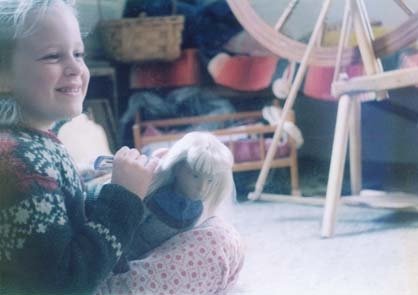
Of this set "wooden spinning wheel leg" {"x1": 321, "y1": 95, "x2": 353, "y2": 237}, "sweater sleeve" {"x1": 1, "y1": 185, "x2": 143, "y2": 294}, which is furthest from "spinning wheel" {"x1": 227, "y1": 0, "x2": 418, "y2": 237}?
"sweater sleeve" {"x1": 1, "y1": 185, "x2": 143, "y2": 294}

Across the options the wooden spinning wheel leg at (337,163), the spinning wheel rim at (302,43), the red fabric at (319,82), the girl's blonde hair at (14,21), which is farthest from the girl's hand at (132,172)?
the red fabric at (319,82)

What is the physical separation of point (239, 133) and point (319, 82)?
13.1 inches

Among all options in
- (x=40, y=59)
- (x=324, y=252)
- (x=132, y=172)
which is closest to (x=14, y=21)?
(x=40, y=59)

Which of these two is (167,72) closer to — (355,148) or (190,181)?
(190,181)

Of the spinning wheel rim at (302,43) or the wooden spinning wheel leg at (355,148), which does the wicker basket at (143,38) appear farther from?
the wooden spinning wheel leg at (355,148)

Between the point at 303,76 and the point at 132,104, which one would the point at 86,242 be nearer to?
the point at 132,104

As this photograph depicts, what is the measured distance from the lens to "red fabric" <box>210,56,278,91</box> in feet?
2.10

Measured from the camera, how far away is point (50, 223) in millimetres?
408

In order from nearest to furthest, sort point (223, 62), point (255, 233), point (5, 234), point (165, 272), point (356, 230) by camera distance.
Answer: point (5, 234) → point (165, 272) → point (223, 62) → point (255, 233) → point (356, 230)

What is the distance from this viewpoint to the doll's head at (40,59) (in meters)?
0.42

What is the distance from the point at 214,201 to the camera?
1.87 ft

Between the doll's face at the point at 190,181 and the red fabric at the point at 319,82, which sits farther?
the red fabric at the point at 319,82

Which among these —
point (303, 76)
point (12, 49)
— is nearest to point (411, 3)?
point (303, 76)

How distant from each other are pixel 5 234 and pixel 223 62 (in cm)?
33
